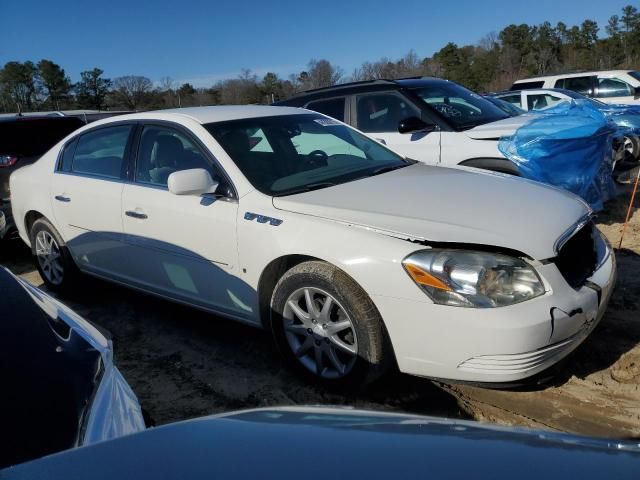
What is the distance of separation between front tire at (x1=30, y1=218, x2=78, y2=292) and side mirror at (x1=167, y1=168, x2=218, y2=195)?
1.99 m

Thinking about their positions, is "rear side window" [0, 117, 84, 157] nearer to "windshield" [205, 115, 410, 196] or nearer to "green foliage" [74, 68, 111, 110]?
"windshield" [205, 115, 410, 196]

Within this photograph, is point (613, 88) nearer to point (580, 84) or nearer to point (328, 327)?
point (580, 84)

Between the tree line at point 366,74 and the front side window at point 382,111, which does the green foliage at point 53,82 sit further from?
the front side window at point 382,111

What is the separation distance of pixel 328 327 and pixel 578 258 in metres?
1.44

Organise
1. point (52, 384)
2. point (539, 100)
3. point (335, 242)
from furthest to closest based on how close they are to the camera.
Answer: point (539, 100), point (335, 242), point (52, 384)

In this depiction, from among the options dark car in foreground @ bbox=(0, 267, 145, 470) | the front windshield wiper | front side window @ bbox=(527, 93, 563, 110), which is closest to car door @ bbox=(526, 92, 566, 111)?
front side window @ bbox=(527, 93, 563, 110)

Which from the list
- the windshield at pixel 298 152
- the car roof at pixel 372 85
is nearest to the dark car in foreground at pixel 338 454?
the windshield at pixel 298 152

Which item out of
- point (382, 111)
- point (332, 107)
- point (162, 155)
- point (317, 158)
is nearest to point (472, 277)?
point (317, 158)

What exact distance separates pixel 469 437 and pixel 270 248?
1.99 m

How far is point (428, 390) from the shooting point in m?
3.27

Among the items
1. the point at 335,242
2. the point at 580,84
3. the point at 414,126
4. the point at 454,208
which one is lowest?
the point at 335,242

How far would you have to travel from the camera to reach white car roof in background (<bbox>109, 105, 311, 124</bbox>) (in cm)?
407

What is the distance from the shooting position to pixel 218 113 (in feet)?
13.8

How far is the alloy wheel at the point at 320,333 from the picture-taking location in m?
3.07
